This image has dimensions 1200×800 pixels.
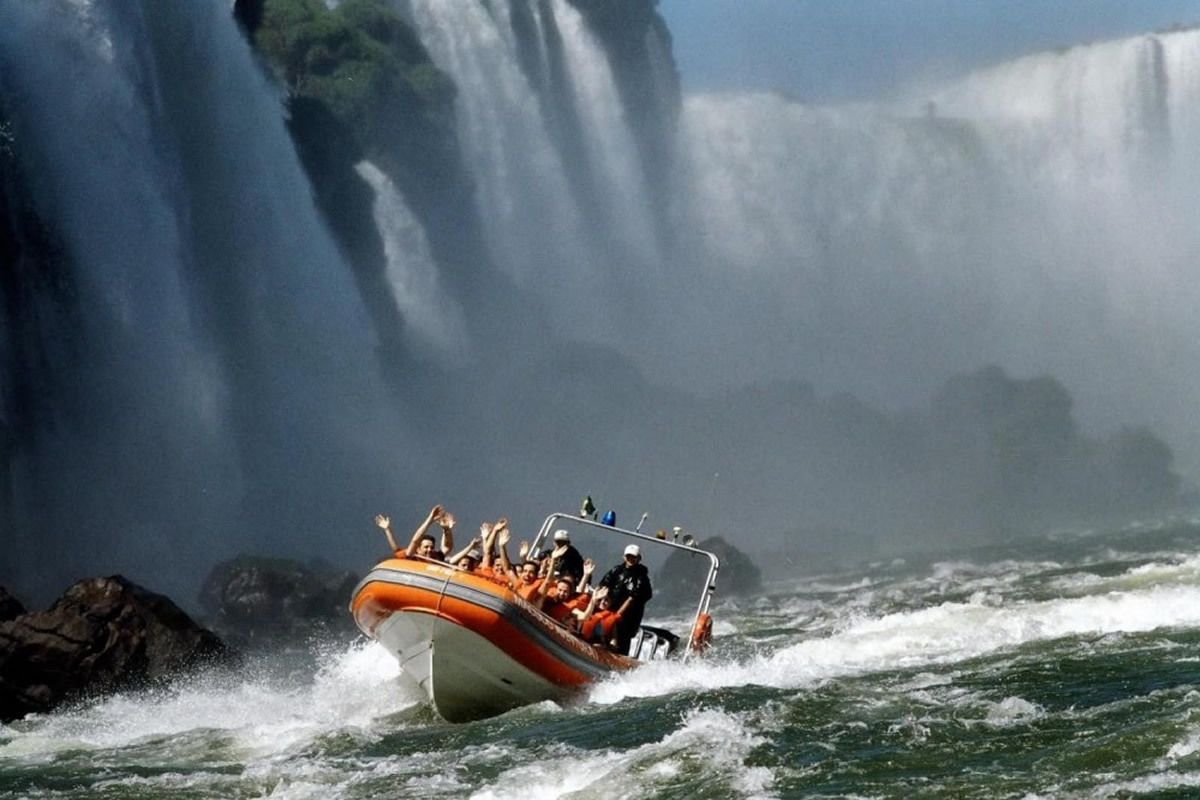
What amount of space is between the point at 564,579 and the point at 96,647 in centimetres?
640

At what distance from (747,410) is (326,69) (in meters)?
19.6

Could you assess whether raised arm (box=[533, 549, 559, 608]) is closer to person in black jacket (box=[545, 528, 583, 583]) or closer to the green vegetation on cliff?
person in black jacket (box=[545, 528, 583, 583])

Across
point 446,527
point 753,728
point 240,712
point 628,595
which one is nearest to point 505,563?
point 446,527

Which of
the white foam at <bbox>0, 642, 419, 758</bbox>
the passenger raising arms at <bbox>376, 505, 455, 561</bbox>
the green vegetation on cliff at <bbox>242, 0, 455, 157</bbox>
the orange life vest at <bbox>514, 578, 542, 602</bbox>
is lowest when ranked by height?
the white foam at <bbox>0, 642, 419, 758</bbox>

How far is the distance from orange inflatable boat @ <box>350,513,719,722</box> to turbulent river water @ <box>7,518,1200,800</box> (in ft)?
1.03

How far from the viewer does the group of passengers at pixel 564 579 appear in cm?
1541

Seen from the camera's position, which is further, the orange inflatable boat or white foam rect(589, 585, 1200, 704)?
white foam rect(589, 585, 1200, 704)

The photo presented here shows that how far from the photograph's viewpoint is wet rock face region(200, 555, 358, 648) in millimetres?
27438

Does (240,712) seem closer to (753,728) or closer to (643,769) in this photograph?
(753,728)

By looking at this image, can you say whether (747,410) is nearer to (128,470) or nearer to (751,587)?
(751,587)

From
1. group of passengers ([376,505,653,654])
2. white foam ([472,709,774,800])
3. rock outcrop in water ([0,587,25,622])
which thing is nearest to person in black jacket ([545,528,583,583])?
group of passengers ([376,505,653,654])

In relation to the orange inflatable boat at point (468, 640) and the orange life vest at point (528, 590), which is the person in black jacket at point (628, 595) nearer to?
the orange inflatable boat at point (468, 640)

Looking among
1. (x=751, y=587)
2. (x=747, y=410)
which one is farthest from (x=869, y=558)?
(x=747, y=410)

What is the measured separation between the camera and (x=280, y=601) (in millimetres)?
28297
